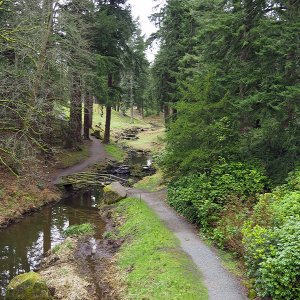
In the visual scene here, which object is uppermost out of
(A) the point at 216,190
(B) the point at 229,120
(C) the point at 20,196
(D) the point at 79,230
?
(B) the point at 229,120

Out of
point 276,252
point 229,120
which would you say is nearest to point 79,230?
point 229,120

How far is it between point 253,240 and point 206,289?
1.78 meters

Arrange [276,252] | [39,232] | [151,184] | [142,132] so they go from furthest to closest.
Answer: [142,132] → [151,184] → [39,232] → [276,252]

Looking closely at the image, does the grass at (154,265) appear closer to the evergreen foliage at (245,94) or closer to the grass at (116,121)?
the evergreen foliage at (245,94)

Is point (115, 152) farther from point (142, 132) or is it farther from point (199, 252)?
point (199, 252)

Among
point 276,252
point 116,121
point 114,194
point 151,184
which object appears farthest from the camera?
point 116,121

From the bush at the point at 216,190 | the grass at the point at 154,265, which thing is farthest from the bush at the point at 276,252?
the bush at the point at 216,190

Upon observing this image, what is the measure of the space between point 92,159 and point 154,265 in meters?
19.3

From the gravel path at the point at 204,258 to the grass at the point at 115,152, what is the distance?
50.6ft

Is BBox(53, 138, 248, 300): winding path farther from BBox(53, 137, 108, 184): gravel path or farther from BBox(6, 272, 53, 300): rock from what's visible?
BBox(53, 137, 108, 184): gravel path

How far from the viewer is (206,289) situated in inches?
353

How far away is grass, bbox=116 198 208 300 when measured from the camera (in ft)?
29.7

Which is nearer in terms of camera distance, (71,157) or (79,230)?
(79,230)

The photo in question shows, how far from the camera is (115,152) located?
112 feet
